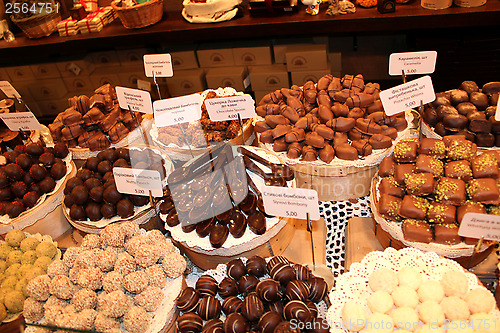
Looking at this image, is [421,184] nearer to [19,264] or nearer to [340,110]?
[340,110]

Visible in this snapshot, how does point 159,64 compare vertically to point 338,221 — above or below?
above

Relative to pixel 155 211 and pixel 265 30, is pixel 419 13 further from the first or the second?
pixel 155 211

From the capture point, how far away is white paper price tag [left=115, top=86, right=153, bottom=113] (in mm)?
2357

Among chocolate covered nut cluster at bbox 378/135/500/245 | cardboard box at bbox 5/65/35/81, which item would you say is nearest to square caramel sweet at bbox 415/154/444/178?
chocolate covered nut cluster at bbox 378/135/500/245

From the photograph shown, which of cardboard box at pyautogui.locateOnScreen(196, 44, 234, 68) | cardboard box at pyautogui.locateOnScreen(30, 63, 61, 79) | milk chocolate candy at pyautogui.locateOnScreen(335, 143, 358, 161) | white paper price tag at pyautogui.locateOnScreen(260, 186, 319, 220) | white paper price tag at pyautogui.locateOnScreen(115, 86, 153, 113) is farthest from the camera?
cardboard box at pyautogui.locateOnScreen(30, 63, 61, 79)

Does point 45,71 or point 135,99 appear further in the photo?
point 45,71

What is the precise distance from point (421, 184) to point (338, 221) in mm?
550

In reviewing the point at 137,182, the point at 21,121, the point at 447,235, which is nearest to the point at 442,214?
the point at 447,235

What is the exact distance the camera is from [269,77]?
3.54 meters

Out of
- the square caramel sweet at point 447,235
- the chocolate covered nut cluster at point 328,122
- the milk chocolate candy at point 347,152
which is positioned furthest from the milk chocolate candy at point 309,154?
the square caramel sweet at point 447,235

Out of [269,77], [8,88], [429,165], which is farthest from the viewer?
[269,77]

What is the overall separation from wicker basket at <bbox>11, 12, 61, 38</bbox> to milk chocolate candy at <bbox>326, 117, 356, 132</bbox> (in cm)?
302

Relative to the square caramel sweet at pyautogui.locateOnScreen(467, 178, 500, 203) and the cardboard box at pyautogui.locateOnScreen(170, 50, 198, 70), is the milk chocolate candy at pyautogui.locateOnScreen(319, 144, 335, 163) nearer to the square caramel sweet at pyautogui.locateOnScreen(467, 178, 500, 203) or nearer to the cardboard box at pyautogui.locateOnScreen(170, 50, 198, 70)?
the square caramel sweet at pyautogui.locateOnScreen(467, 178, 500, 203)

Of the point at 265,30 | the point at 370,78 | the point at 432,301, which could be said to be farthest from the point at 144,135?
the point at 370,78
